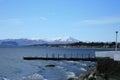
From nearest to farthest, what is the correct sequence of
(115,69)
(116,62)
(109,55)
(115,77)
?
(115,77) < (115,69) < (116,62) < (109,55)

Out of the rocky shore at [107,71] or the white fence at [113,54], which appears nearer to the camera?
the rocky shore at [107,71]

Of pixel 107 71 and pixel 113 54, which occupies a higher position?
pixel 113 54

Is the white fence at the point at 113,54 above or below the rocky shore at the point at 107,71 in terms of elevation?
above

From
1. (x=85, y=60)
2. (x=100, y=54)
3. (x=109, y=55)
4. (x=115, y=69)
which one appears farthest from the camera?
(x=85, y=60)

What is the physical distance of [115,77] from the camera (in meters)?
22.0

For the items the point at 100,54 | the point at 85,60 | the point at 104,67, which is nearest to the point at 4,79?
the point at 100,54

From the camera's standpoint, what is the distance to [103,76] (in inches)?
889

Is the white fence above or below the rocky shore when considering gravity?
above

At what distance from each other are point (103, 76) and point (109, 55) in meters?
10.1

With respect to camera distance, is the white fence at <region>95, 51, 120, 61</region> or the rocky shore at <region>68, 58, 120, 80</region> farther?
the white fence at <region>95, 51, 120, 61</region>

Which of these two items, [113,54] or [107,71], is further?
[113,54]

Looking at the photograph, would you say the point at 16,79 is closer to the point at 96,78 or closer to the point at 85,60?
the point at 96,78

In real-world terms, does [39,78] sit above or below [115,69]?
below

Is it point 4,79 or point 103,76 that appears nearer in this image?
point 103,76
